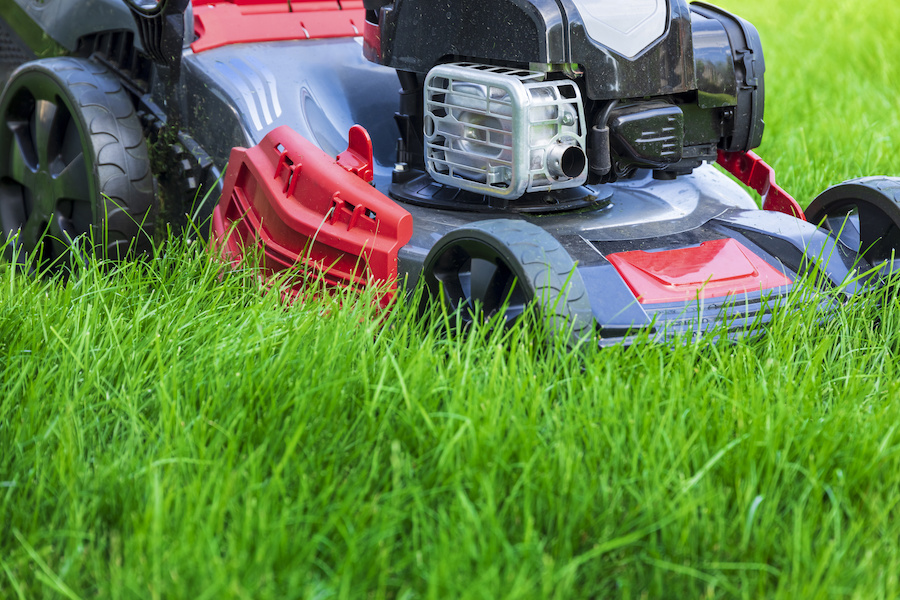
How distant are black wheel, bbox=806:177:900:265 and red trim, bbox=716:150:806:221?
14cm

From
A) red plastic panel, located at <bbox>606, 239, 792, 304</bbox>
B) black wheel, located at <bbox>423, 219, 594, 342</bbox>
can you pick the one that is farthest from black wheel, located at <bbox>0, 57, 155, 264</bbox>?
red plastic panel, located at <bbox>606, 239, 792, 304</bbox>

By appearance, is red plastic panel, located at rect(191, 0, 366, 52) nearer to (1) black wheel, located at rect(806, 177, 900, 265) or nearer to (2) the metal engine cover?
(2) the metal engine cover

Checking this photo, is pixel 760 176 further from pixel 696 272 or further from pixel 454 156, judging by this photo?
pixel 454 156

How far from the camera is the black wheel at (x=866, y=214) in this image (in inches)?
72.1

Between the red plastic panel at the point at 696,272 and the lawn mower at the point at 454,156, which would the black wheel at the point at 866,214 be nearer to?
the lawn mower at the point at 454,156

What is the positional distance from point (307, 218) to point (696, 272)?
29.2 inches

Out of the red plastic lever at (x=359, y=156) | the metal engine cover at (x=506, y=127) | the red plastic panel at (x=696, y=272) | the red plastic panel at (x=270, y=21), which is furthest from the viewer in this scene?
the red plastic panel at (x=270, y=21)

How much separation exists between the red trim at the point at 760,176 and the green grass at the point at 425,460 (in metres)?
0.47

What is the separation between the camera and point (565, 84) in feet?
5.87

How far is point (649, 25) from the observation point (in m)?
1.81

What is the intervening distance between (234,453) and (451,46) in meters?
0.98

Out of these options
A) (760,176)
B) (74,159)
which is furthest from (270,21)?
(760,176)

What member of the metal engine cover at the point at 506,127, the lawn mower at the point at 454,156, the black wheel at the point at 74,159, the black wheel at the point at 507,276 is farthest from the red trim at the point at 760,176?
the black wheel at the point at 74,159

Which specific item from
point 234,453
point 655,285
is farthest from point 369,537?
point 655,285
